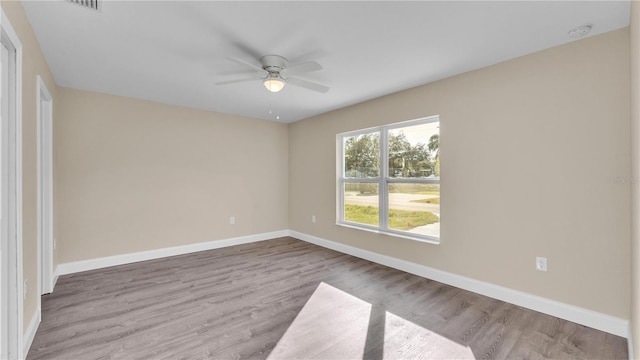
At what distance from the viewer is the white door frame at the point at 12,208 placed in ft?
5.42

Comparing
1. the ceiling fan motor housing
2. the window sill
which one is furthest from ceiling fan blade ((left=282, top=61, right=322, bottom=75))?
the window sill

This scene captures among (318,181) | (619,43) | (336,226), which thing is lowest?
(336,226)

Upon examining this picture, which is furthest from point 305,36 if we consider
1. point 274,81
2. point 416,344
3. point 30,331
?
point 30,331

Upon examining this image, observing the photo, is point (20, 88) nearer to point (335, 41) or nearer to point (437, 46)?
point (335, 41)

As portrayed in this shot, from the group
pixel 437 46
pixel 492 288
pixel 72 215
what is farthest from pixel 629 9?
pixel 72 215

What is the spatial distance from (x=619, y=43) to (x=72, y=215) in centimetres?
586

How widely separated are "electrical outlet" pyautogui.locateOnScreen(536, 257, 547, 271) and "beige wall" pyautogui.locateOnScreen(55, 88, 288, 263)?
165 inches

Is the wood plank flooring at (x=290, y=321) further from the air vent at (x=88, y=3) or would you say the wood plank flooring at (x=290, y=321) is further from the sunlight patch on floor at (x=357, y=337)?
the air vent at (x=88, y=3)

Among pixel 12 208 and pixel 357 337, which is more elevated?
pixel 12 208

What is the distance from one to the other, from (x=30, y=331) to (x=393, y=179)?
12.6 feet

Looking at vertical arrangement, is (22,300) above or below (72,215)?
below

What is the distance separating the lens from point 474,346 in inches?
79.6

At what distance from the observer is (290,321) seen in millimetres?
2369

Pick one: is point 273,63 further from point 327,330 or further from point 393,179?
point 327,330
